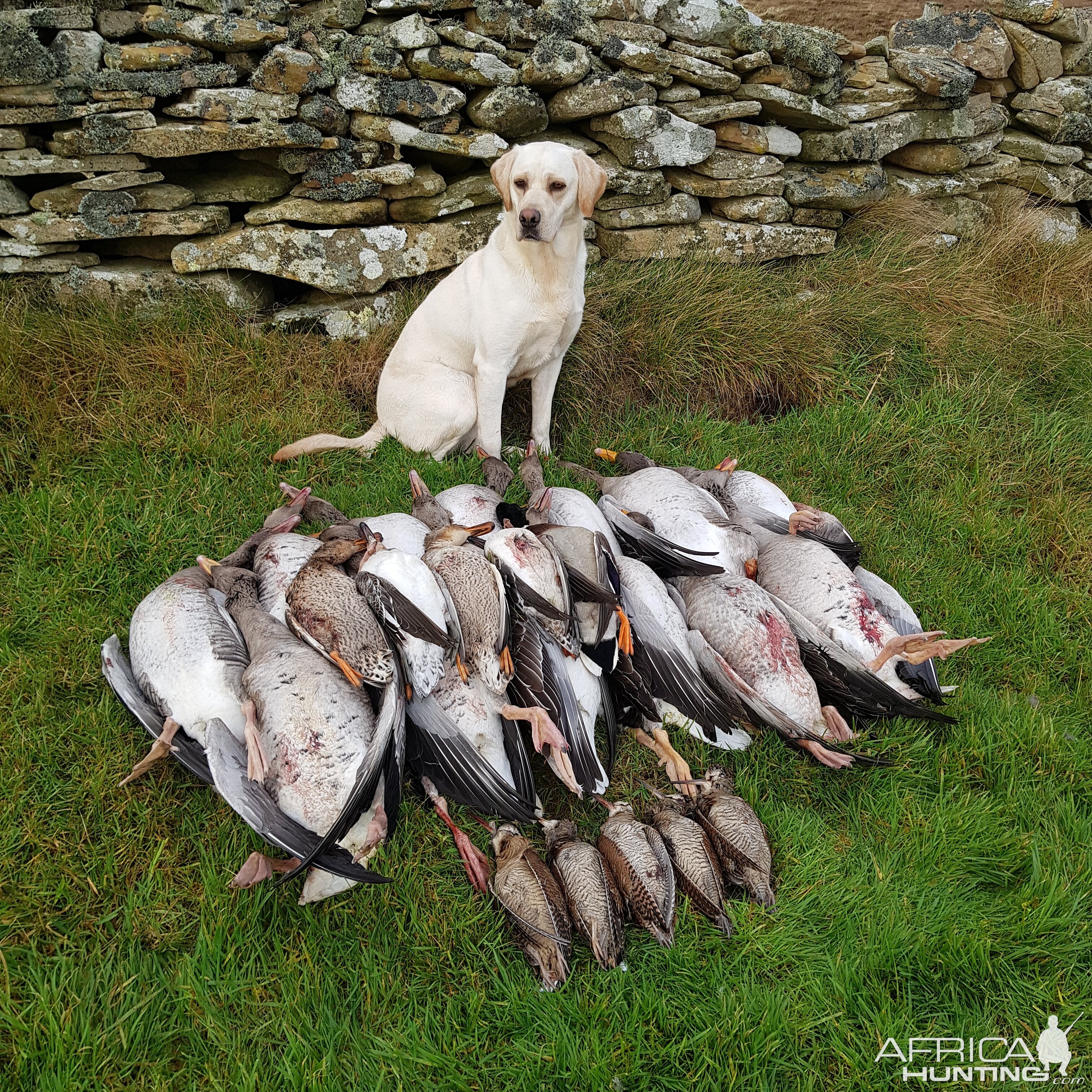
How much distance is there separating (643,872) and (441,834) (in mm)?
663

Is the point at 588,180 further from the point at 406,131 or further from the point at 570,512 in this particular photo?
the point at 570,512

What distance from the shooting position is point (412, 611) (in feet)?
9.04

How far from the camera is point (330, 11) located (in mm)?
4988

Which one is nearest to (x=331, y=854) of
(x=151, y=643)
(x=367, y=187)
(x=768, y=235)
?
(x=151, y=643)

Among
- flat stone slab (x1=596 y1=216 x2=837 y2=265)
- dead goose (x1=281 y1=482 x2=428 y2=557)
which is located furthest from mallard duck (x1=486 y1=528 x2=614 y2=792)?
flat stone slab (x1=596 y1=216 x2=837 y2=265)

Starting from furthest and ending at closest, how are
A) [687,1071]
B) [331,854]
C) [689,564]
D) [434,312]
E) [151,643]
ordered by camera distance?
[434,312]
[689,564]
[151,643]
[331,854]
[687,1071]

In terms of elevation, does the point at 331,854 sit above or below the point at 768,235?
below

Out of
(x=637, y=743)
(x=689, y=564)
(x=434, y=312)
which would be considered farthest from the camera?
(x=434, y=312)

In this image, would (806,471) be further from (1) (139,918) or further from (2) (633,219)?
(1) (139,918)

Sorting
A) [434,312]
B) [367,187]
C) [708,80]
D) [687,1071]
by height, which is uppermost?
[708,80]

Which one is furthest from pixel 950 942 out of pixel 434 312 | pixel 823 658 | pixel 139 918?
pixel 434 312

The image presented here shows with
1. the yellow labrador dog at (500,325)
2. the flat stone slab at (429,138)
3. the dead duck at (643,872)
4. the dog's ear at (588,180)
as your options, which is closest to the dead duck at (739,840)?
the dead duck at (643,872)

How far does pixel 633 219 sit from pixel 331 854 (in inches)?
196

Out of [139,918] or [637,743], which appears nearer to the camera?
[139,918]
